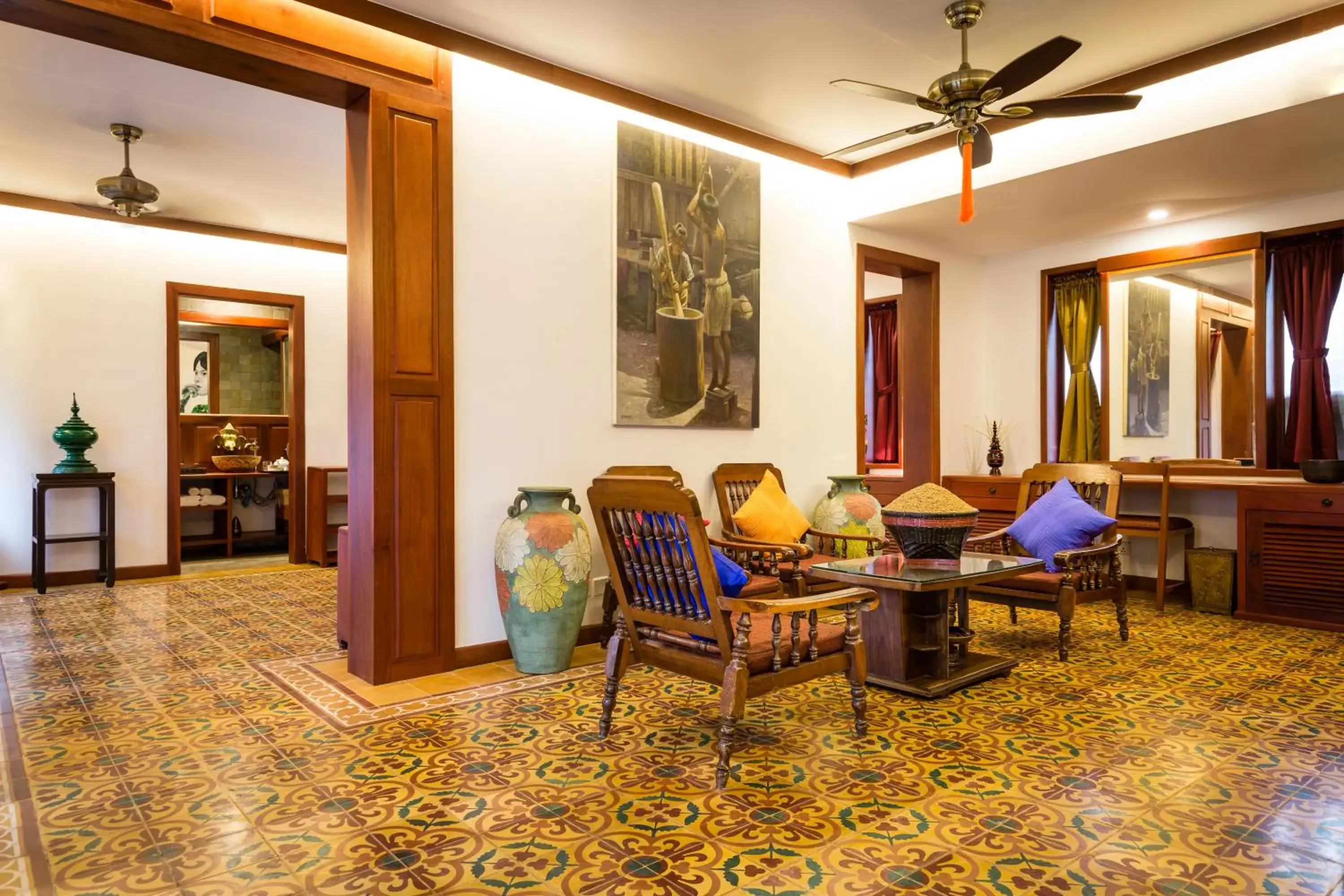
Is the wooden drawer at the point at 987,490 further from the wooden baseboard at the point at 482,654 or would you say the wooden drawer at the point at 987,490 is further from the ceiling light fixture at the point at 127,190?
the ceiling light fixture at the point at 127,190

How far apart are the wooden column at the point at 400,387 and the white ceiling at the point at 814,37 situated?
2.19ft

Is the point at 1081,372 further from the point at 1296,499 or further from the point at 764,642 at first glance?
the point at 764,642

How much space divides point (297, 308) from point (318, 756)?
6092mm

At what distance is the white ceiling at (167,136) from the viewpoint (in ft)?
14.4

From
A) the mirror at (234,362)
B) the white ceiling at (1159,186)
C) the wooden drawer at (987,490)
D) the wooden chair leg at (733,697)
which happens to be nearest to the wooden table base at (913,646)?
the wooden chair leg at (733,697)

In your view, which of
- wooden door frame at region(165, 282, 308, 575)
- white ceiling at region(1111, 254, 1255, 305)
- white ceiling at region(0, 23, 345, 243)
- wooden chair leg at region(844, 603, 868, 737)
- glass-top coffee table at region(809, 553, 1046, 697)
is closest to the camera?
wooden chair leg at region(844, 603, 868, 737)

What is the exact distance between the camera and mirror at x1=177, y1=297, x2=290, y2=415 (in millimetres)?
9438

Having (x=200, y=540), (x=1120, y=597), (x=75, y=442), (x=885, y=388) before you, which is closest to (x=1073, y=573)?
(x=1120, y=597)

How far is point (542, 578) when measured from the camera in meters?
3.88

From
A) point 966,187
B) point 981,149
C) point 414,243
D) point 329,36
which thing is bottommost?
point 414,243

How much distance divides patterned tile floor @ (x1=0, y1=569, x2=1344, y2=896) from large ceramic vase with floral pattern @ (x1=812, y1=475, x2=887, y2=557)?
1506 millimetres

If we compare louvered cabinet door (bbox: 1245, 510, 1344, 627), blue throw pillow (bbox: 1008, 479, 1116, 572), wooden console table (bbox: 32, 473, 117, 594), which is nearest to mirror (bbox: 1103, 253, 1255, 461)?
louvered cabinet door (bbox: 1245, 510, 1344, 627)

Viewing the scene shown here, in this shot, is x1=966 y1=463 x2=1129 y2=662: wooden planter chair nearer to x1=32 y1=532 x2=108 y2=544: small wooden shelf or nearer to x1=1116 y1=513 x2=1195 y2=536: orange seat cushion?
x1=1116 y1=513 x2=1195 y2=536: orange seat cushion

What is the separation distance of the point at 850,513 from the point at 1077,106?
111 inches
